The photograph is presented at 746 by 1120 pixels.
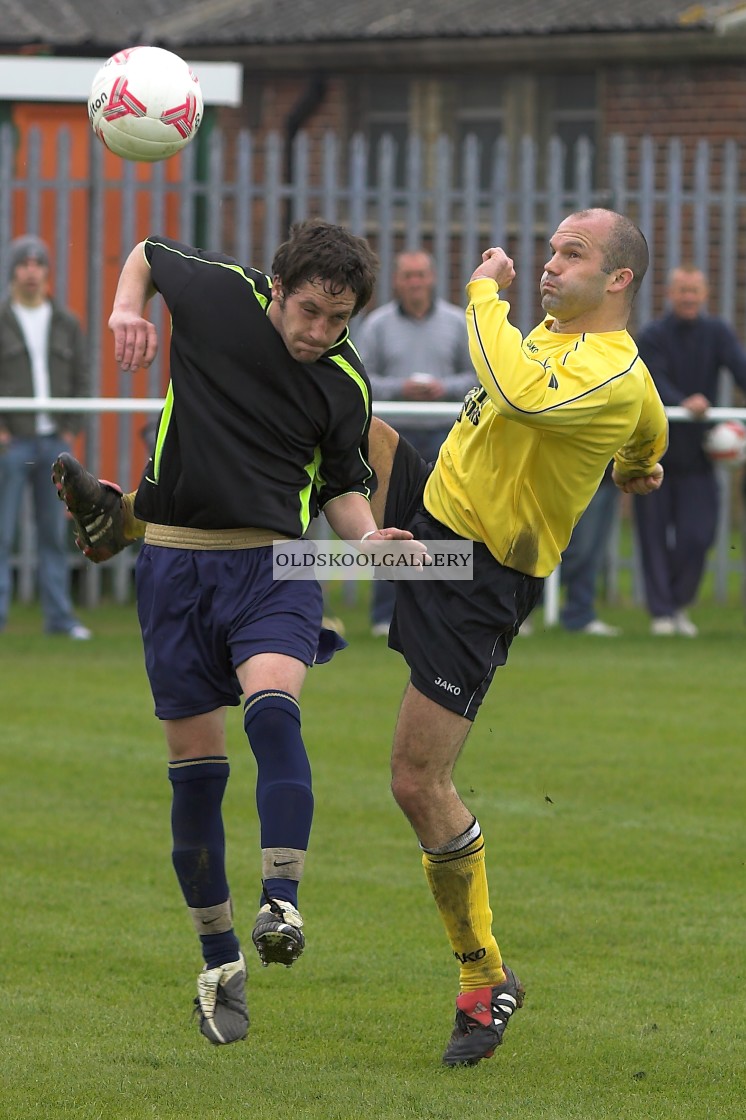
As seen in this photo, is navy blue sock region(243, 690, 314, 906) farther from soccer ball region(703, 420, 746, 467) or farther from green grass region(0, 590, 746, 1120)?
soccer ball region(703, 420, 746, 467)

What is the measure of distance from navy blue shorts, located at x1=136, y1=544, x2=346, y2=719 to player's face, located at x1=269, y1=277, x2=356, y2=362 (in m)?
0.57

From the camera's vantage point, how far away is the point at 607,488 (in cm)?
1382

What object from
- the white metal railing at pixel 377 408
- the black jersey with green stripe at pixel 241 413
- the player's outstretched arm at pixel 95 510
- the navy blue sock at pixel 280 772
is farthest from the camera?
the white metal railing at pixel 377 408

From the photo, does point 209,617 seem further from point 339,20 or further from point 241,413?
point 339,20

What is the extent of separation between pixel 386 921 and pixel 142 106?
9.49 feet

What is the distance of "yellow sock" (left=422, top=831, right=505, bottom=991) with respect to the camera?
540 centimetres

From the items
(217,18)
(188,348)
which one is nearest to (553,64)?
(217,18)

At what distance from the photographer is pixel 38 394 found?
13.4 meters

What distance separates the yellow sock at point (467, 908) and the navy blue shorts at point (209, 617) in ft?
2.30

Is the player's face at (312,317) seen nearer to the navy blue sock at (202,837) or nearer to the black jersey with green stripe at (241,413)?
the black jersey with green stripe at (241,413)

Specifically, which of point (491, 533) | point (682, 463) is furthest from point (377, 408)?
point (491, 533)

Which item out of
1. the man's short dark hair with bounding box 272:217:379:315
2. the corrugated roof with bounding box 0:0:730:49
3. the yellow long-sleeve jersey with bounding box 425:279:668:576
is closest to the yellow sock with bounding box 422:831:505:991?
the yellow long-sleeve jersey with bounding box 425:279:668:576

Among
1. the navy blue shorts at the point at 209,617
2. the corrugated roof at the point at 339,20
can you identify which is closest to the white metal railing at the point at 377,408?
the navy blue shorts at the point at 209,617

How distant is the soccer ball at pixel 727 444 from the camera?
13.3 m
